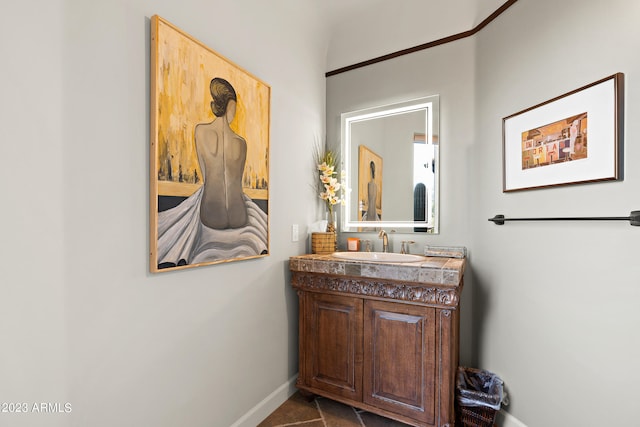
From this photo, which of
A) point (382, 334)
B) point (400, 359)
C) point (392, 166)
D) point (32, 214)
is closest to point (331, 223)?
point (392, 166)

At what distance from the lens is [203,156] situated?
57.1 inches

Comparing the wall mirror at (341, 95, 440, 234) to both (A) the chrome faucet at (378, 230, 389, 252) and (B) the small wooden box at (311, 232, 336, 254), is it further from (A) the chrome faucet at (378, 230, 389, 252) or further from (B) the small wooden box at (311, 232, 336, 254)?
(B) the small wooden box at (311, 232, 336, 254)

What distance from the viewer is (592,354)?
1389 millimetres

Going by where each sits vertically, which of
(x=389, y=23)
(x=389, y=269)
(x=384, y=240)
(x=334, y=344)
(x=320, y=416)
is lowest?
(x=320, y=416)

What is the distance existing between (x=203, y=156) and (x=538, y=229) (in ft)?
5.75

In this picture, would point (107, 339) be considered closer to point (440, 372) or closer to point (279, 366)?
point (279, 366)

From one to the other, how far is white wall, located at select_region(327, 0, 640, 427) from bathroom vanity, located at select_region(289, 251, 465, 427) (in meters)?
0.29

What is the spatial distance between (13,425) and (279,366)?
138 centimetres

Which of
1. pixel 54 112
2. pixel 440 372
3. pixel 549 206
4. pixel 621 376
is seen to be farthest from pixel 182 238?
pixel 621 376

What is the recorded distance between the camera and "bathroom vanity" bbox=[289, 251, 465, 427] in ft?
5.43

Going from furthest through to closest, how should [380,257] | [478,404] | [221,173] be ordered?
[380,257] < [478,404] < [221,173]

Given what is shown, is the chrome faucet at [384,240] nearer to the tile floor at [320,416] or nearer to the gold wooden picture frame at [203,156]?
the gold wooden picture frame at [203,156]

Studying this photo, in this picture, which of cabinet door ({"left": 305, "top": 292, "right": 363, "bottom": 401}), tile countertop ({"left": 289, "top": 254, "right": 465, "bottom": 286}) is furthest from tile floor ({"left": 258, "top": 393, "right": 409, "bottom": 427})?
tile countertop ({"left": 289, "top": 254, "right": 465, "bottom": 286})

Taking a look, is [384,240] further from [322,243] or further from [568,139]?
[568,139]
